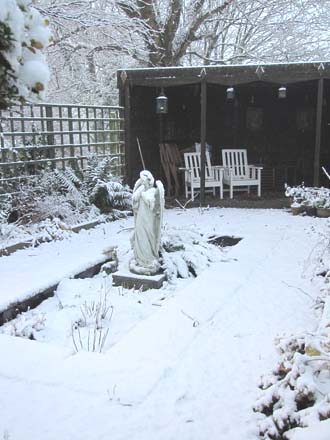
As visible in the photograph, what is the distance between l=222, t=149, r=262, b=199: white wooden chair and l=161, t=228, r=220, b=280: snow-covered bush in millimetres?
3795

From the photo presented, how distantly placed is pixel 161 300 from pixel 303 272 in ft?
4.46

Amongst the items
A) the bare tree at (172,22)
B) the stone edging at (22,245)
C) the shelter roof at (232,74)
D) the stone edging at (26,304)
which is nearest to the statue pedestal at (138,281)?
the stone edging at (26,304)

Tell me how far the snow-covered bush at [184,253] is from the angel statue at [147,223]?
0.62ft

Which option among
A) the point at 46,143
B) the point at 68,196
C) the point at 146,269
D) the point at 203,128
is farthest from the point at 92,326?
the point at 203,128

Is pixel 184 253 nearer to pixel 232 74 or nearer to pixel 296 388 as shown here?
pixel 296 388

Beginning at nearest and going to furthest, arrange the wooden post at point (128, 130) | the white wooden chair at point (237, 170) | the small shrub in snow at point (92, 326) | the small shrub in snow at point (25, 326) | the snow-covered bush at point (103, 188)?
the small shrub in snow at point (92, 326)
the small shrub in snow at point (25, 326)
the snow-covered bush at point (103, 188)
the wooden post at point (128, 130)
the white wooden chair at point (237, 170)

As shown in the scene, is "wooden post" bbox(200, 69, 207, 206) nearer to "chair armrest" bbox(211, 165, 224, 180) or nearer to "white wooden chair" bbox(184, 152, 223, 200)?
"white wooden chair" bbox(184, 152, 223, 200)

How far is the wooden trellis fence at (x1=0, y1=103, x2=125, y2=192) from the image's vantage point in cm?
620

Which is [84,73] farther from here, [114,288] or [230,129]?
[114,288]

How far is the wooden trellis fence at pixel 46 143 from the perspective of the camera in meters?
6.20

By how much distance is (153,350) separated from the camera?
9.61 feet

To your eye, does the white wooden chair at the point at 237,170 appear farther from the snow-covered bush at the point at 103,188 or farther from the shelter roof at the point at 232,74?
the snow-covered bush at the point at 103,188

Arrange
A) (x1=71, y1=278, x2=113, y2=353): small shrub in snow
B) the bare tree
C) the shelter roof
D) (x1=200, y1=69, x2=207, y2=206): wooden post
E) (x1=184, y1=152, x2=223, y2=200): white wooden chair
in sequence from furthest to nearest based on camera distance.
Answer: the bare tree < (x1=184, y1=152, x2=223, y2=200): white wooden chair < (x1=200, y1=69, x2=207, y2=206): wooden post < the shelter roof < (x1=71, y1=278, x2=113, y2=353): small shrub in snow


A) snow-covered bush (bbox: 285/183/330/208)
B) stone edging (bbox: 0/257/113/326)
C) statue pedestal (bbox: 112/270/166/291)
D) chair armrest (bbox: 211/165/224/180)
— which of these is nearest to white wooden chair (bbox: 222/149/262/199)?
chair armrest (bbox: 211/165/224/180)
